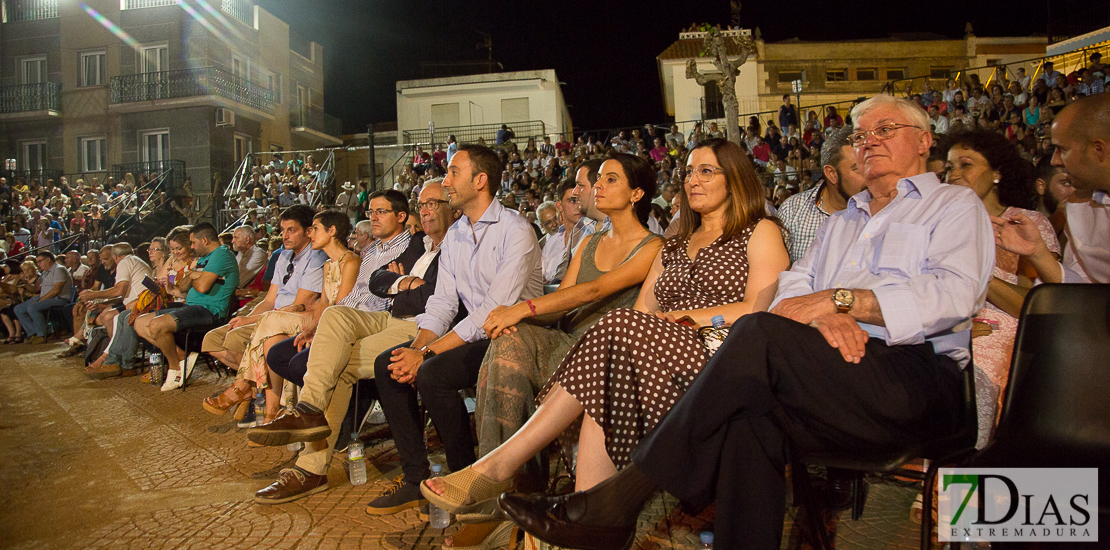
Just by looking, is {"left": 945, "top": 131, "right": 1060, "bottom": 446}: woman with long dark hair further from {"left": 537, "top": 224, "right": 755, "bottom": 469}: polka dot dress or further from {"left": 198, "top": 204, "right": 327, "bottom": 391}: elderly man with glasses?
{"left": 198, "top": 204, "right": 327, "bottom": 391}: elderly man with glasses

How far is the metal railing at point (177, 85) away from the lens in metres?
22.3

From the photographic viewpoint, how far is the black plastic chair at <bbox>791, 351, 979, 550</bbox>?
1.82 metres

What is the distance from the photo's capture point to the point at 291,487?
3.30 meters

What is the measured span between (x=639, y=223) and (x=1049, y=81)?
12.1 m

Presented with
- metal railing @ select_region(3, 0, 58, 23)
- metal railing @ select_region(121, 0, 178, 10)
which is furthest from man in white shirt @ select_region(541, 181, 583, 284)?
metal railing @ select_region(3, 0, 58, 23)

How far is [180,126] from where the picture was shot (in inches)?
900

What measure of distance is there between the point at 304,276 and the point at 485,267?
208cm

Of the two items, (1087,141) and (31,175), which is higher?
(31,175)

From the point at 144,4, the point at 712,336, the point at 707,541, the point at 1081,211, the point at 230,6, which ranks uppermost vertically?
the point at 230,6

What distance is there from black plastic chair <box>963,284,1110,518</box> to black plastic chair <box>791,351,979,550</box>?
0.10 metres

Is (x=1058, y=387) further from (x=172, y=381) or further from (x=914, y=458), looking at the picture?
(x=172, y=381)

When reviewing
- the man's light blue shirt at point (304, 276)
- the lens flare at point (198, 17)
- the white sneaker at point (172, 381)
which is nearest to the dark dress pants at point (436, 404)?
the man's light blue shirt at point (304, 276)

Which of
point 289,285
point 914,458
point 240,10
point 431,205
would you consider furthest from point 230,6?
point 914,458

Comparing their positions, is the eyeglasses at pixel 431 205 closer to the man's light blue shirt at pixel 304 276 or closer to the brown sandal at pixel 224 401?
the man's light blue shirt at pixel 304 276
